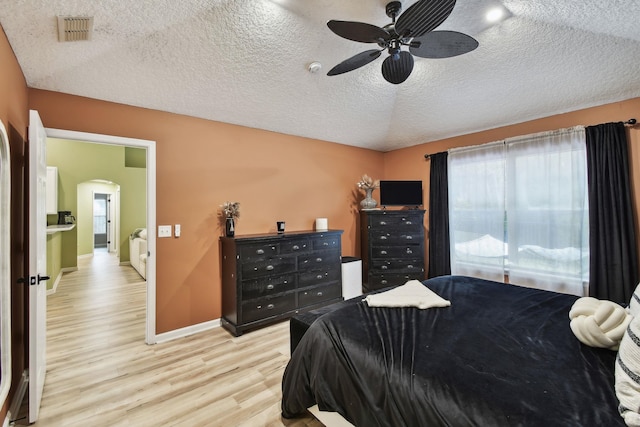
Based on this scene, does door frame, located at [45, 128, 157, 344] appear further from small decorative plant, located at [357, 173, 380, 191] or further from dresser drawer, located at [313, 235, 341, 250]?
small decorative plant, located at [357, 173, 380, 191]

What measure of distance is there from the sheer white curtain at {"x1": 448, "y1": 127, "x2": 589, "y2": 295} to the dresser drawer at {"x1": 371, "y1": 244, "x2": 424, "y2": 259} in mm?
526

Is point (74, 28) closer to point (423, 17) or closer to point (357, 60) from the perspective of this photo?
point (357, 60)

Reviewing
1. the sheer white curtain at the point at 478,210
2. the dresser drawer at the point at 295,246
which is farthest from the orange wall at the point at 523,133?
the dresser drawer at the point at 295,246

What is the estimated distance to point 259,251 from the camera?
10.6ft

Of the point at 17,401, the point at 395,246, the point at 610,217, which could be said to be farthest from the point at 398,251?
the point at 17,401

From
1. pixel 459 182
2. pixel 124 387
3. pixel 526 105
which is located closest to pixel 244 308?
pixel 124 387

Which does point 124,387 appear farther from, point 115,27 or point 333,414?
point 115,27

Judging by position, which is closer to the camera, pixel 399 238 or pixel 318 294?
pixel 318 294

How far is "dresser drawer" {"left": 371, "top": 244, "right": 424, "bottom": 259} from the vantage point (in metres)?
4.36

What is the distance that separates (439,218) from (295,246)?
7.59ft

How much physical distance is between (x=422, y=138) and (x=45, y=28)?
4347 mm

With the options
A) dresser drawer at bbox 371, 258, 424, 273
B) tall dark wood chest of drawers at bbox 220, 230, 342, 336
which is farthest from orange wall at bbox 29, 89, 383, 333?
dresser drawer at bbox 371, 258, 424, 273

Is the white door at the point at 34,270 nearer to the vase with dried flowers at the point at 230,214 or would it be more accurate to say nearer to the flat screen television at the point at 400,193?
the vase with dried flowers at the point at 230,214

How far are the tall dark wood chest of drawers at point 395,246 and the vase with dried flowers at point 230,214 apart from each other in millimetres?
2006
